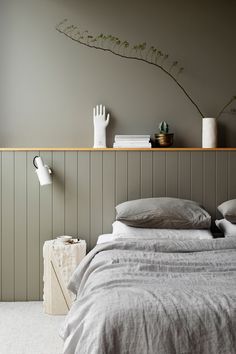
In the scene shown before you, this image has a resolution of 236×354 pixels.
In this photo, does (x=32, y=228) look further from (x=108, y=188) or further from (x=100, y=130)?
(x=100, y=130)

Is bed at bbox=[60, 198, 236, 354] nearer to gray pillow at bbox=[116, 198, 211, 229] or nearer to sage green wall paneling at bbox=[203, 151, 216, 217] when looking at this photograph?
gray pillow at bbox=[116, 198, 211, 229]

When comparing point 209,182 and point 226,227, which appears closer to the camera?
point 226,227

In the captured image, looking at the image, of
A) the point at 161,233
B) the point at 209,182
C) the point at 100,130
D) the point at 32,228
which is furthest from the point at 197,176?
the point at 32,228

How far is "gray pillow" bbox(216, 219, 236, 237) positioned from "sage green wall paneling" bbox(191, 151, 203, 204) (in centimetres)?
26

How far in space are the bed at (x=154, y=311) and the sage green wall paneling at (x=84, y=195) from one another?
1.21 m

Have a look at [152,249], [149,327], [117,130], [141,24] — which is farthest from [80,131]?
[149,327]

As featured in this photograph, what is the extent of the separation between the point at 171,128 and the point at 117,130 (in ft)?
1.42

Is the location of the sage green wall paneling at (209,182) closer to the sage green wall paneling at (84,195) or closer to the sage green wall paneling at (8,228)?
the sage green wall paneling at (84,195)

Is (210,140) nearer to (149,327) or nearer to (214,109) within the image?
(214,109)

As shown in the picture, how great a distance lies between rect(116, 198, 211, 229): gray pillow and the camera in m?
3.05

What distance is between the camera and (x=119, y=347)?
1.56 metres

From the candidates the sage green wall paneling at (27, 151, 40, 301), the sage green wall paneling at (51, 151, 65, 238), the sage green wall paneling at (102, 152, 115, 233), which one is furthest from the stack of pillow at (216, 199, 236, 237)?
the sage green wall paneling at (27, 151, 40, 301)

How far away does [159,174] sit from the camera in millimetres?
3449

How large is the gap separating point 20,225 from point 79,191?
510mm
